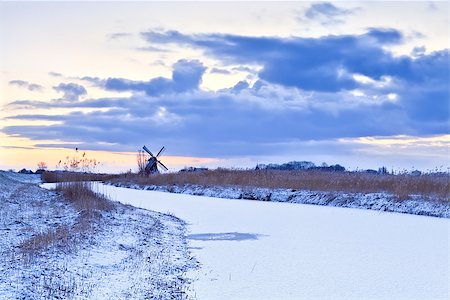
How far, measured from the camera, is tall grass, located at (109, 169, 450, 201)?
2100cm

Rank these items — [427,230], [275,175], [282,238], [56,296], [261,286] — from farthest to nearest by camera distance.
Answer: [275,175] → [427,230] → [282,238] → [261,286] → [56,296]

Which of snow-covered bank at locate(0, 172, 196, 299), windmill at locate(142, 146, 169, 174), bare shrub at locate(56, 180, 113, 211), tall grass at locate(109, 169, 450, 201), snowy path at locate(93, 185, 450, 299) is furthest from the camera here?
windmill at locate(142, 146, 169, 174)

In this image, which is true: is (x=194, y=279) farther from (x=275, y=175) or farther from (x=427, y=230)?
(x=275, y=175)

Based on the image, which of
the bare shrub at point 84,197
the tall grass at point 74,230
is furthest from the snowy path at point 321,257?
the bare shrub at point 84,197

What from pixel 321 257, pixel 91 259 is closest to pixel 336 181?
pixel 321 257

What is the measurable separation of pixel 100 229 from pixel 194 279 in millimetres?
3996

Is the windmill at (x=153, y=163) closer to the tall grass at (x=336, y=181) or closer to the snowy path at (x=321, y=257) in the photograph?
the tall grass at (x=336, y=181)

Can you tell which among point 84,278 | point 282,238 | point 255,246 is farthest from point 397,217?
point 84,278

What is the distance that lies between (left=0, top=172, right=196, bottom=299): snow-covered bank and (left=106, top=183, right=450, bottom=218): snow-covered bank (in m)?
9.02

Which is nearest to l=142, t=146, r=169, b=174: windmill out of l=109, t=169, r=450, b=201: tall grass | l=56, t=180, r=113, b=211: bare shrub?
l=109, t=169, r=450, b=201: tall grass

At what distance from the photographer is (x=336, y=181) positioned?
2598 centimetres

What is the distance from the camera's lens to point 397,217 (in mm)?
17906

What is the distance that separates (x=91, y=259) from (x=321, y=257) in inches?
166

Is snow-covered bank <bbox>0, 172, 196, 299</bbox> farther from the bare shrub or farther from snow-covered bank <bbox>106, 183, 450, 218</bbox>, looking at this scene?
snow-covered bank <bbox>106, 183, 450, 218</bbox>
